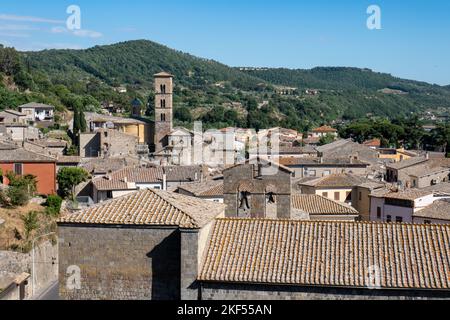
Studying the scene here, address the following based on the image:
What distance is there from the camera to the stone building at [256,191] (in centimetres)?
A: 1461

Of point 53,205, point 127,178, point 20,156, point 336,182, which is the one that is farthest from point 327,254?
point 127,178

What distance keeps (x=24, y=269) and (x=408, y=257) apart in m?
13.1

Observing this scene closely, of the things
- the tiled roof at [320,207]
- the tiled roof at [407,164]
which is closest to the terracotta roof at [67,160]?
the tiled roof at [407,164]

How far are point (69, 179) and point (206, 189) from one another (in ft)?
32.3

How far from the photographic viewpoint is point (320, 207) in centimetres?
2362

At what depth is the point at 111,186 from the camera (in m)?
34.6

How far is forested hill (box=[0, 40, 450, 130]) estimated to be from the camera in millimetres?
77938

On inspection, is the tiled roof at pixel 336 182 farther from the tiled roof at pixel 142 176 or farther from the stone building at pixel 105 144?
the stone building at pixel 105 144

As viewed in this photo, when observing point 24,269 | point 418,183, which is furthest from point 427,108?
point 24,269

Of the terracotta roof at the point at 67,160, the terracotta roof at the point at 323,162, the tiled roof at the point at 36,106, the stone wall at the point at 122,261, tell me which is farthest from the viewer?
the tiled roof at the point at 36,106

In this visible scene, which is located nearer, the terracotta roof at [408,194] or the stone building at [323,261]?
the stone building at [323,261]

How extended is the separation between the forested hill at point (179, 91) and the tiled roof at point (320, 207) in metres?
Answer: 48.6

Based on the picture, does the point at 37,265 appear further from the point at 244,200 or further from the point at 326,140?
the point at 326,140
